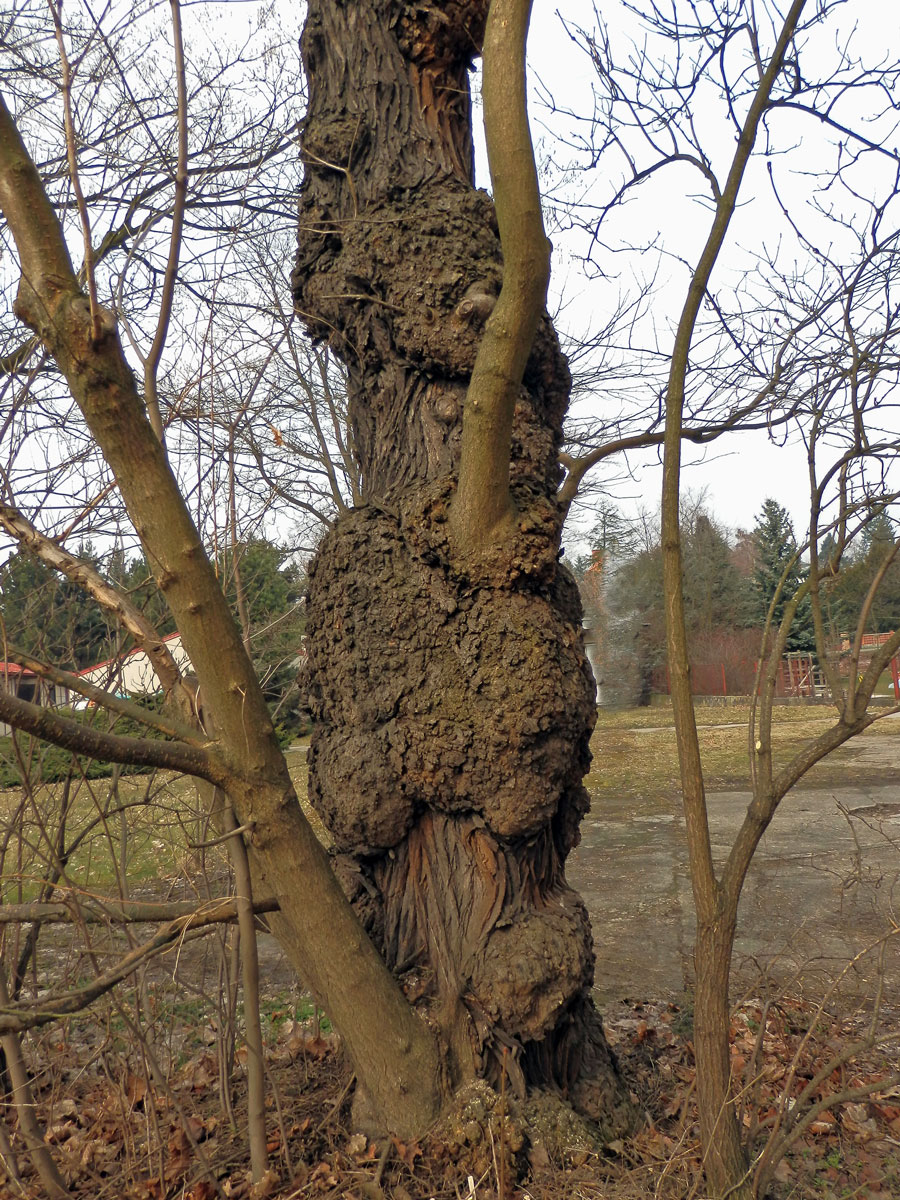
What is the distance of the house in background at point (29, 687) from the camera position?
2.65 m

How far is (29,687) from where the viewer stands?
9.64ft

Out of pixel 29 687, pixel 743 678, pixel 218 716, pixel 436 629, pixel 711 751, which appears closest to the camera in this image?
pixel 218 716

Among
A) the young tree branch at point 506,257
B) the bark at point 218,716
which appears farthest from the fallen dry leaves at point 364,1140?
the young tree branch at point 506,257

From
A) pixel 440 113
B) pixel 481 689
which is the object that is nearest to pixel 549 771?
pixel 481 689

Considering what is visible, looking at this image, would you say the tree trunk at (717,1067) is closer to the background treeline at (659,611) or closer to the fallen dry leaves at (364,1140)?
the fallen dry leaves at (364,1140)

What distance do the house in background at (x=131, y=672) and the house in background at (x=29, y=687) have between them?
0.12m

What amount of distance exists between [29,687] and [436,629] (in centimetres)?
146

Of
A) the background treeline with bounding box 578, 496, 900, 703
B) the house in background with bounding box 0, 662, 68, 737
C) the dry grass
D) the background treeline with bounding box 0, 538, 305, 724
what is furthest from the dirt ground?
the background treeline with bounding box 578, 496, 900, 703

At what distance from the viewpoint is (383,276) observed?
2.72m

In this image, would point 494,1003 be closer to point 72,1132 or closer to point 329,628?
point 329,628

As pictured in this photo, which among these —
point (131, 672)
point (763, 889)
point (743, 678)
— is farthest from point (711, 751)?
point (743, 678)

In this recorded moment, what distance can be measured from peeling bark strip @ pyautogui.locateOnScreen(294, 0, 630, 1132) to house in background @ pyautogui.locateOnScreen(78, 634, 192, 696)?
0.62m

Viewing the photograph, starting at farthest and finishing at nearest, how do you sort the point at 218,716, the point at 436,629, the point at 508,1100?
the point at 436,629 → the point at 508,1100 → the point at 218,716

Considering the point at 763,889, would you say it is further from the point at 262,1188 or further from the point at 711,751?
the point at 711,751
